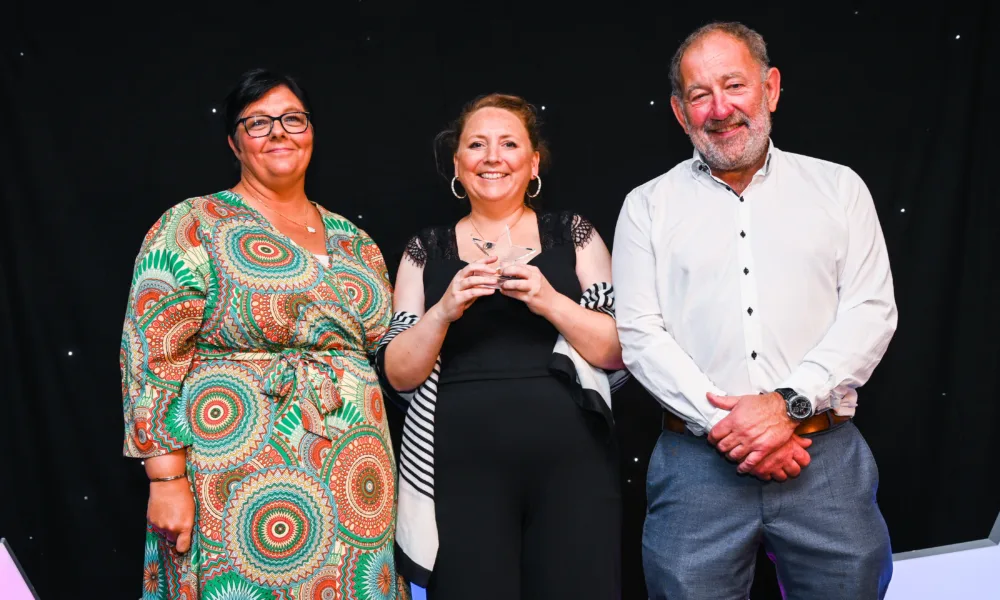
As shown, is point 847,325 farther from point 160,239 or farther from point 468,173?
point 160,239

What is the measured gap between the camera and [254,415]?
1.95 metres

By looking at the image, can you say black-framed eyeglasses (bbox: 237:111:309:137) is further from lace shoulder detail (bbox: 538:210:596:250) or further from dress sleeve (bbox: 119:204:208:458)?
lace shoulder detail (bbox: 538:210:596:250)

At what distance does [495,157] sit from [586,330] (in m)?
0.53

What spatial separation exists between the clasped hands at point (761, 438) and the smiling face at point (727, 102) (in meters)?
0.57

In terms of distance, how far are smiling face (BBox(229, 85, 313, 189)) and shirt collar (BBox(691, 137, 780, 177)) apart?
102cm

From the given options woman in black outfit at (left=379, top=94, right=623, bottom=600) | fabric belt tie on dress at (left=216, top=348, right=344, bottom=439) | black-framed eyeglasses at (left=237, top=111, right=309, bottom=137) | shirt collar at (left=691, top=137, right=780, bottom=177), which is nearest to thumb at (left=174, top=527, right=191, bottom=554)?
fabric belt tie on dress at (left=216, top=348, right=344, bottom=439)

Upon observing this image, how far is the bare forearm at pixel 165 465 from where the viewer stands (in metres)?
1.90

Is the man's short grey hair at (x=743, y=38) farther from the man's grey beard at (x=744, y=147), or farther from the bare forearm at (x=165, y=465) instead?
the bare forearm at (x=165, y=465)

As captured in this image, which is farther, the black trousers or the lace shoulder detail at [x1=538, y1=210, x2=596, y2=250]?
the lace shoulder detail at [x1=538, y1=210, x2=596, y2=250]

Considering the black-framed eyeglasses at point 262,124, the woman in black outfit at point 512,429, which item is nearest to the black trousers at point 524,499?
the woman in black outfit at point 512,429

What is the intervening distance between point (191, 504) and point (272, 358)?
0.37 metres

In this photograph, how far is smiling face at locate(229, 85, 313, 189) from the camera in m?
2.22

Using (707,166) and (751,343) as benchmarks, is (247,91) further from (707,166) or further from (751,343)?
(751,343)

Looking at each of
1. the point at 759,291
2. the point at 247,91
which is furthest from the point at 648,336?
the point at 247,91
